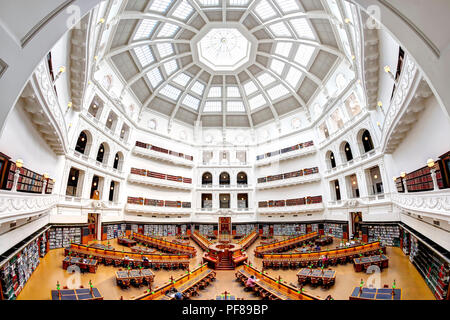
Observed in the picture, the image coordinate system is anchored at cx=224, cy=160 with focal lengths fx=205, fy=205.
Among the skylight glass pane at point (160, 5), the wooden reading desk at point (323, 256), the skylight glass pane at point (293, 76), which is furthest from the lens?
the skylight glass pane at point (293, 76)

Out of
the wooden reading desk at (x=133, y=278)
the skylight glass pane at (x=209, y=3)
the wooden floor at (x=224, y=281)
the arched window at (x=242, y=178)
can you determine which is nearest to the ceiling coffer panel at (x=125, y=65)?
the skylight glass pane at (x=209, y=3)

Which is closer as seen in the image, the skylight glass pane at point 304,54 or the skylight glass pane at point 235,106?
the skylight glass pane at point 304,54

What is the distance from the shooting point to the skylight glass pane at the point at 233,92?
3058 centimetres

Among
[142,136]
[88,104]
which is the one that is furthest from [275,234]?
[88,104]

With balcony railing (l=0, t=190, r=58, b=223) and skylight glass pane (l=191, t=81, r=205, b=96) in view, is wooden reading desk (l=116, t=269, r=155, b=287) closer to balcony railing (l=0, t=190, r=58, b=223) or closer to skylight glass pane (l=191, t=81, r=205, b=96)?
balcony railing (l=0, t=190, r=58, b=223)

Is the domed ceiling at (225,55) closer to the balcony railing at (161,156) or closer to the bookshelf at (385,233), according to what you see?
the balcony railing at (161,156)

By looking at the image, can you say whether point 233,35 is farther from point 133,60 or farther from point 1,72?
point 1,72

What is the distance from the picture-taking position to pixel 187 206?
2892 cm

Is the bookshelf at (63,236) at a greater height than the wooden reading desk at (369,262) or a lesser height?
greater

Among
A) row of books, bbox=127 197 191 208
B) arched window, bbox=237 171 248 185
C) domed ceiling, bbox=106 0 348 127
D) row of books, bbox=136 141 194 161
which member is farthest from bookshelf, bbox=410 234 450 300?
row of books, bbox=136 141 194 161

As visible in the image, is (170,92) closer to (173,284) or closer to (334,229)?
(173,284)

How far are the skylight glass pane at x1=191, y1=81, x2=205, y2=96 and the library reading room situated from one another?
11.3 inches

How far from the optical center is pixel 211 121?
3253cm

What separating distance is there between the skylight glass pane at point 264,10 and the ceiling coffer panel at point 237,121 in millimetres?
13680
